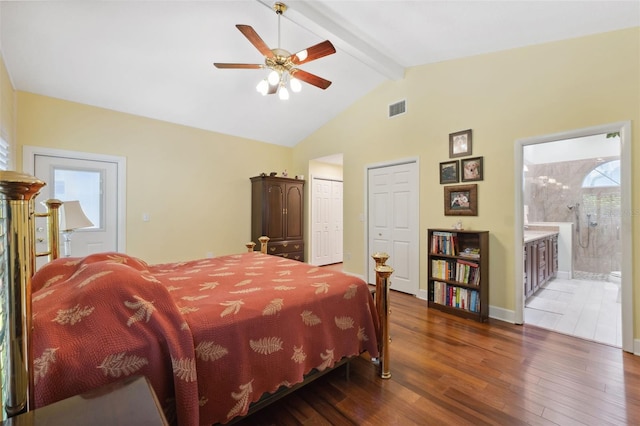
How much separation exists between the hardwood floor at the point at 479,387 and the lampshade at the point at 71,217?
2126mm

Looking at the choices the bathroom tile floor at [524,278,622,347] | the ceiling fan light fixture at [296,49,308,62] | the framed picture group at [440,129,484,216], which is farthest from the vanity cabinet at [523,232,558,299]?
the ceiling fan light fixture at [296,49,308,62]

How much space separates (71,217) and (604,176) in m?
7.56

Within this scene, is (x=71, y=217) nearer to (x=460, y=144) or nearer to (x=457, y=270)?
(x=457, y=270)

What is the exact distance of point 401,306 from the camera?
3.51 meters

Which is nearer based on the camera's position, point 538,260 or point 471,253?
point 471,253

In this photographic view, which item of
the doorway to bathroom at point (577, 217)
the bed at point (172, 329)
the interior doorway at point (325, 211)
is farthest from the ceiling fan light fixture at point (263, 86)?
the doorway to bathroom at point (577, 217)

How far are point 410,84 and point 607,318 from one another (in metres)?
3.74

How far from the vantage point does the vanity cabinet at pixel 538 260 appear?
3600 mm

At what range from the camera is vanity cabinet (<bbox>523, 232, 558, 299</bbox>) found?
11.8 feet

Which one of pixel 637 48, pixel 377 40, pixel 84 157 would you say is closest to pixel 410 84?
pixel 377 40

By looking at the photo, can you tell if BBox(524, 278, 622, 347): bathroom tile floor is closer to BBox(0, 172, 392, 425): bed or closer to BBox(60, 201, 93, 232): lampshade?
BBox(0, 172, 392, 425): bed

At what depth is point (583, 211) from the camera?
16.2 feet

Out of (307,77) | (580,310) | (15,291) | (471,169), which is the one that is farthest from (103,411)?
(580,310)

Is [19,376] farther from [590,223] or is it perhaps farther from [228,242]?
[590,223]
